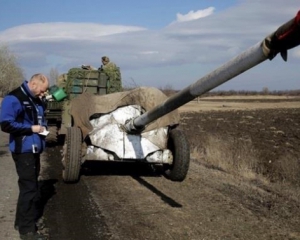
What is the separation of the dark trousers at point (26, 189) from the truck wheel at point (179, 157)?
3.56 m

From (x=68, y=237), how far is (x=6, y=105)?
1679 mm

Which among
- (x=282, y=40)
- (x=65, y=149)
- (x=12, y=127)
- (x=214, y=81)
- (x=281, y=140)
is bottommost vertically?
(x=281, y=140)

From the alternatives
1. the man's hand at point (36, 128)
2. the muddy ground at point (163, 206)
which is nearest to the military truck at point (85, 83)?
the muddy ground at point (163, 206)

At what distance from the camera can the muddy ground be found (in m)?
5.54

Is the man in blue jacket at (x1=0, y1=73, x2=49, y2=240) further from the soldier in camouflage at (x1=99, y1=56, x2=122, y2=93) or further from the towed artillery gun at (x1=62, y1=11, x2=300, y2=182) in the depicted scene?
the soldier in camouflage at (x1=99, y1=56, x2=122, y2=93)

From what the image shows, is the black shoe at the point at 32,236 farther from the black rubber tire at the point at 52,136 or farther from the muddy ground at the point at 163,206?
the black rubber tire at the point at 52,136

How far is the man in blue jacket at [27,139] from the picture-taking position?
5.15 metres

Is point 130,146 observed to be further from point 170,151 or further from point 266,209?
point 266,209

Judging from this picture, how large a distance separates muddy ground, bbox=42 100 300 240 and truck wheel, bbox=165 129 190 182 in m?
0.17

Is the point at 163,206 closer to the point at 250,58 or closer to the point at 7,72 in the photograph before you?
the point at 250,58

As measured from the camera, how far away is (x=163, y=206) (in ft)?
21.9

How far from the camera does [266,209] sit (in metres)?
6.49

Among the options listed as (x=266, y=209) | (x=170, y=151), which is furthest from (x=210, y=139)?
(x=266, y=209)

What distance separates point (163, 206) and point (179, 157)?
1884mm
